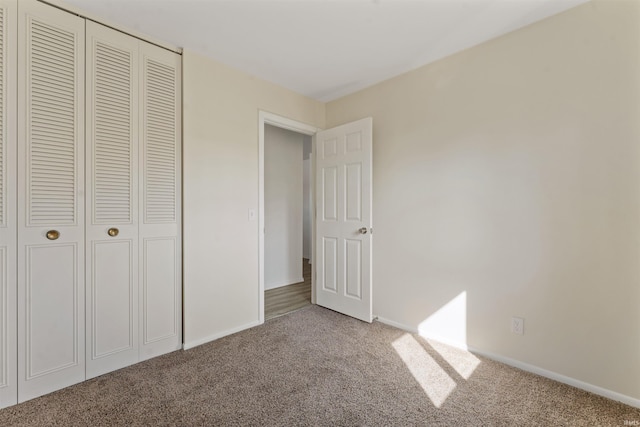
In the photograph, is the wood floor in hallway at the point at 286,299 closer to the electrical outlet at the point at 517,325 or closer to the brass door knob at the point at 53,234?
the brass door knob at the point at 53,234

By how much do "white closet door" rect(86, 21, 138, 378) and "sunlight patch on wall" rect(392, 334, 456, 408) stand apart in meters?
2.08

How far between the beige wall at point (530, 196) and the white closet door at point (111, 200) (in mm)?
2258

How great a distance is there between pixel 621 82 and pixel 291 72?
2417mm

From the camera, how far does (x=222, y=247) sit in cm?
264

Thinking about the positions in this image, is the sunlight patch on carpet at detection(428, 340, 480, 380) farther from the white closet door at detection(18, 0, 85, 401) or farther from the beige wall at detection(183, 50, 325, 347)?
the white closet door at detection(18, 0, 85, 401)

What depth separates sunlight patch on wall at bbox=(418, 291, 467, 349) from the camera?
7.82 ft

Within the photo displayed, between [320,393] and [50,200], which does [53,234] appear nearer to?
[50,200]

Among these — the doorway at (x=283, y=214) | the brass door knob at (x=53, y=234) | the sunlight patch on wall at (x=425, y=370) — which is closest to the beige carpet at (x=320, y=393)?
the sunlight patch on wall at (x=425, y=370)

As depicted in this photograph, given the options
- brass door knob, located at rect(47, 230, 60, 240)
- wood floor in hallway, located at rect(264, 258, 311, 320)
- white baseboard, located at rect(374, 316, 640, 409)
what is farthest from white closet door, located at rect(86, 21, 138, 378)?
white baseboard, located at rect(374, 316, 640, 409)

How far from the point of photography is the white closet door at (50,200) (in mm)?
1724

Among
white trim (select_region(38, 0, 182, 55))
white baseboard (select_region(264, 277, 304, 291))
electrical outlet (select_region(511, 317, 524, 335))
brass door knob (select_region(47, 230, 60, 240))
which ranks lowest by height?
white baseboard (select_region(264, 277, 304, 291))

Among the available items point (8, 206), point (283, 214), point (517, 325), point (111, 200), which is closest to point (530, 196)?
point (517, 325)

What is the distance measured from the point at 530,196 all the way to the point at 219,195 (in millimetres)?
2493

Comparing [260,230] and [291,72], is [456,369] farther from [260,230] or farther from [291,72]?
[291,72]
